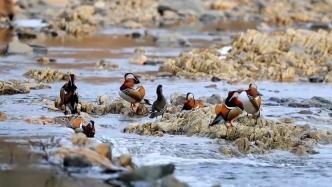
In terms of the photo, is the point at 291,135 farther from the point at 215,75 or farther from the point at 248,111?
the point at 215,75

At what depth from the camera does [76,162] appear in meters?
9.23

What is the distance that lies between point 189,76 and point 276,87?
2214 mm

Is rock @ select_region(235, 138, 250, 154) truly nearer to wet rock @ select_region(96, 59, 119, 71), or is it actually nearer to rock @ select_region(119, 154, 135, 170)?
rock @ select_region(119, 154, 135, 170)

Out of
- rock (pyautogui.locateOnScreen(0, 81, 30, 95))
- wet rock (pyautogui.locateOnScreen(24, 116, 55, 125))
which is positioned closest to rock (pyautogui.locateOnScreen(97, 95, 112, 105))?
rock (pyautogui.locateOnScreen(0, 81, 30, 95))

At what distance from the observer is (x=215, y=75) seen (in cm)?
1961

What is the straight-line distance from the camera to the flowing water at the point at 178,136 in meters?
9.90

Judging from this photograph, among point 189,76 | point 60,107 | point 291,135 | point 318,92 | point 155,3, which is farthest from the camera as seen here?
point 155,3

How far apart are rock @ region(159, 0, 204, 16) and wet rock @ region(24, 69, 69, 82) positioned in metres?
23.8

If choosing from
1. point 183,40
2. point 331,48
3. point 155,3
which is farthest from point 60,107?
point 155,3

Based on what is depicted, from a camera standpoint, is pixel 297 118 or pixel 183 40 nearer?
pixel 297 118

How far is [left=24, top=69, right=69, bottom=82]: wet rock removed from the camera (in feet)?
58.6

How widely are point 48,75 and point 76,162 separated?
8.94m

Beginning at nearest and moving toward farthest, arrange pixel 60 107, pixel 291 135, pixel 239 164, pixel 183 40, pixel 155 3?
pixel 239 164 → pixel 291 135 → pixel 60 107 → pixel 183 40 → pixel 155 3

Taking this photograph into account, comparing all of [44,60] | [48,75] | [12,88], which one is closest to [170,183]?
[12,88]
